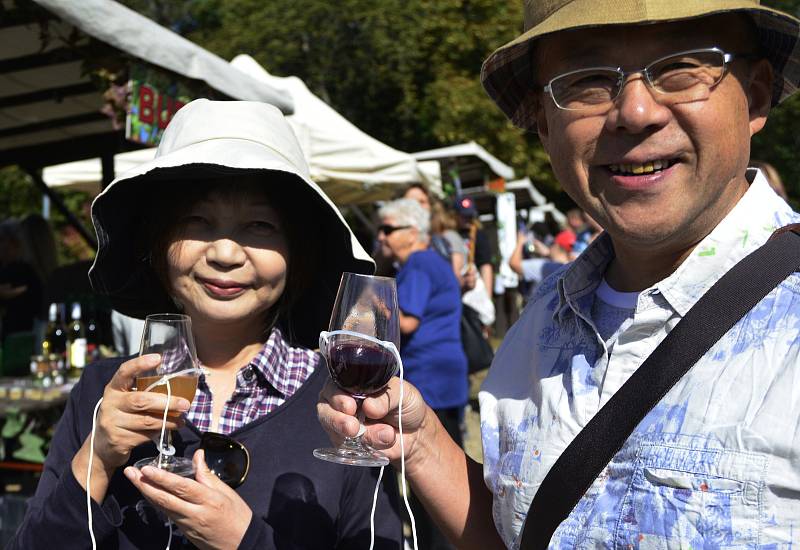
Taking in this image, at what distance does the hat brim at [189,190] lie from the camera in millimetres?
2260

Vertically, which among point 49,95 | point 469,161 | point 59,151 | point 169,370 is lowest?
point 169,370

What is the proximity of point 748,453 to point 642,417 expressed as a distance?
21 centimetres

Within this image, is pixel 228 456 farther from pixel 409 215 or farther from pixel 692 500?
pixel 409 215

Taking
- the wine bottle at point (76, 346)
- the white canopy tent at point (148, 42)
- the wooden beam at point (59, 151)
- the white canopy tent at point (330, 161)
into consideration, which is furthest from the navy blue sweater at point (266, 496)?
the white canopy tent at point (330, 161)

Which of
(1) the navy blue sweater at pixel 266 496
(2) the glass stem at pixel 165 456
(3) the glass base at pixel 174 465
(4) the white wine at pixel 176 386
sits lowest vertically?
(1) the navy blue sweater at pixel 266 496

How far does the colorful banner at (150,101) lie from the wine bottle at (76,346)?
1704mm

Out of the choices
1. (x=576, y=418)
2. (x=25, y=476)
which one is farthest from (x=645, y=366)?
(x=25, y=476)

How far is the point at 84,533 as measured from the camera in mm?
1964

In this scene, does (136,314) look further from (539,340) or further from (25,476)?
(25,476)

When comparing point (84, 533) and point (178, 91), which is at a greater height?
point (178, 91)

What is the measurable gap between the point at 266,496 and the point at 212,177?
87 cm

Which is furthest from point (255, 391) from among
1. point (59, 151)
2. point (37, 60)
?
point (59, 151)

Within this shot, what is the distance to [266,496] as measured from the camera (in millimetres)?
2127

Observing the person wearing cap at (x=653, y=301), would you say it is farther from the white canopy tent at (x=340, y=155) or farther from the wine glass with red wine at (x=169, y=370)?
the white canopy tent at (x=340, y=155)
